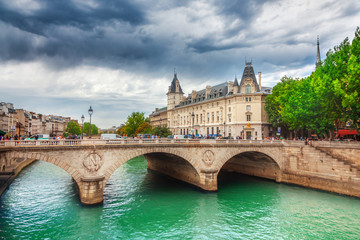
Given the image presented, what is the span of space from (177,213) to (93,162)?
9.23m

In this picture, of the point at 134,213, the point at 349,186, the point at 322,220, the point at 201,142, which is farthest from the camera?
the point at 201,142

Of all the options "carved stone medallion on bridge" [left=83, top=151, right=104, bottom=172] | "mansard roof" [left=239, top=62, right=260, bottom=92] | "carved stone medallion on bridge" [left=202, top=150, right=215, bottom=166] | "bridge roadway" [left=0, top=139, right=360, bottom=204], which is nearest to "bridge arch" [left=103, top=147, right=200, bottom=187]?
"bridge roadway" [left=0, top=139, right=360, bottom=204]

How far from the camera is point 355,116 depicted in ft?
98.6

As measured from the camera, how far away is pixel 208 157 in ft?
97.1

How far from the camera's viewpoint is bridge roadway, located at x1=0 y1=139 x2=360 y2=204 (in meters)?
21.7

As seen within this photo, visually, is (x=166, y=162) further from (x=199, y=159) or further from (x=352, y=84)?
(x=352, y=84)

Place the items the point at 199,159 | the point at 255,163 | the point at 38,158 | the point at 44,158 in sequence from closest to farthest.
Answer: the point at 38,158 → the point at 44,158 → the point at 199,159 → the point at 255,163

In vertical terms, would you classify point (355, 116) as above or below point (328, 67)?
below

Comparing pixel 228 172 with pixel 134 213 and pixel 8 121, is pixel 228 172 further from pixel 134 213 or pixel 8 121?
pixel 8 121

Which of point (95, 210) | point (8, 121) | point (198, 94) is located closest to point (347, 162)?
point (95, 210)

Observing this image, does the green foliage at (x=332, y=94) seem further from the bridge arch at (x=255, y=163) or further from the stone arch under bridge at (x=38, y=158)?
the stone arch under bridge at (x=38, y=158)

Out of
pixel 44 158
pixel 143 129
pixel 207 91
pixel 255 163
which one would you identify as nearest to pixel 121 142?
pixel 44 158

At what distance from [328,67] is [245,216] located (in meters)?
24.7

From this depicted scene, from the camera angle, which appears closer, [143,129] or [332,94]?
[332,94]
